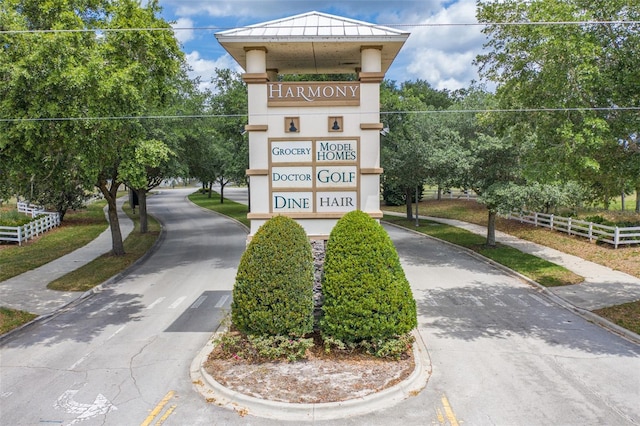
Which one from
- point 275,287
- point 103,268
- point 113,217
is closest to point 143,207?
point 113,217

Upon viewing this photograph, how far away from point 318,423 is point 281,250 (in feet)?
11.4

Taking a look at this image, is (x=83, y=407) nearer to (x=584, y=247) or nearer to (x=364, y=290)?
(x=364, y=290)

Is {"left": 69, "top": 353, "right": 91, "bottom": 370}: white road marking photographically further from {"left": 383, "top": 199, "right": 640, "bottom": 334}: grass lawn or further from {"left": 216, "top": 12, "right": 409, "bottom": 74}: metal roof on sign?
{"left": 383, "top": 199, "right": 640, "bottom": 334}: grass lawn

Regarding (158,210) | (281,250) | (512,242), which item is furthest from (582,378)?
(158,210)

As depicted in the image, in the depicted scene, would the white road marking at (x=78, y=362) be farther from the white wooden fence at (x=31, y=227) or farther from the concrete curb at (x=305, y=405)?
the white wooden fence at (x=31, y=227)

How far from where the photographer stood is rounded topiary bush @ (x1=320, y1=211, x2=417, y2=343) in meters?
9.34

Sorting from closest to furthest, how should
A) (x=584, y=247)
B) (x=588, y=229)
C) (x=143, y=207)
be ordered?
(x=584, y=247) → (x=588, y=229) → (x=143, y=207)

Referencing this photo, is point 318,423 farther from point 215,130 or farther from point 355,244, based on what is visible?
point 215,130

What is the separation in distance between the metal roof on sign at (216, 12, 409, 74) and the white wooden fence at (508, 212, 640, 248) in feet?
→ 51.2

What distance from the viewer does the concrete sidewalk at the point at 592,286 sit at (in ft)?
46.7

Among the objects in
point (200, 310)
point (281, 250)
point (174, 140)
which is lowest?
point (200, 310)

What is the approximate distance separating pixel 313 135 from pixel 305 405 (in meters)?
6.19

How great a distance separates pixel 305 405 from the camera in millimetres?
7723

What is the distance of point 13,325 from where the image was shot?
12.2 m
